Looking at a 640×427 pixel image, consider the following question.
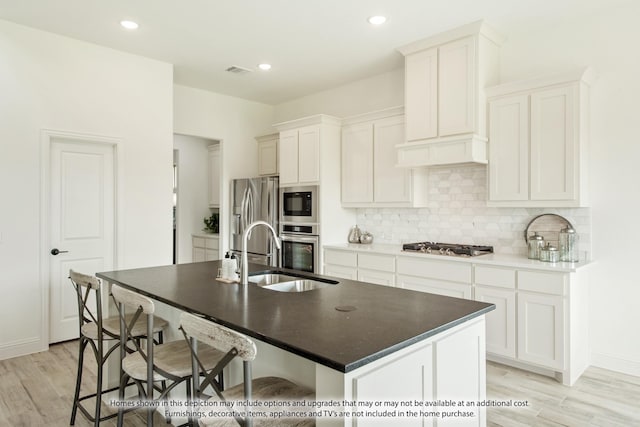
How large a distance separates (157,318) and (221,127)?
3.66 meters

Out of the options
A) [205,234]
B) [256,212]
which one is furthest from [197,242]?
[256,212]

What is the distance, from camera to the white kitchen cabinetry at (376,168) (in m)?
4.27

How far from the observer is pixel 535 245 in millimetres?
3369

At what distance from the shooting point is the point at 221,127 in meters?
5.62

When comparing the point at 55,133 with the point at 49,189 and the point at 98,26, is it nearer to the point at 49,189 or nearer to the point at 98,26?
the point at 49,189

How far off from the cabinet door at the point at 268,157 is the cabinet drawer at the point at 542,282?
11.6 feet

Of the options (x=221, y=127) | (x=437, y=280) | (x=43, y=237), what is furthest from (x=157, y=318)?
(x=221, y=127)

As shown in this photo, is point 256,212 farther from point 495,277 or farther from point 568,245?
point 568,245

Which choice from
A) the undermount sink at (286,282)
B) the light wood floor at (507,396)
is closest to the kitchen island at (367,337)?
the undermount sink at (286,282)

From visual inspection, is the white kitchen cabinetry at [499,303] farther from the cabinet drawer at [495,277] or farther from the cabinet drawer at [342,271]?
the cabinet drawer at [342,271]

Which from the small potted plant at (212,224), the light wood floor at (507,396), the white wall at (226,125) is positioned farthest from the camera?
the small potted plant at (212,224)

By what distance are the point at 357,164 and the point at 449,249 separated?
152cm

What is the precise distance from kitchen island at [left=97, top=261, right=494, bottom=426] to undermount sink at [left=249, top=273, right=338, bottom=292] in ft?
0.77

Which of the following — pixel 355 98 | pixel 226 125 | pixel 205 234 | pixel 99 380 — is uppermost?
pixel 355 98
